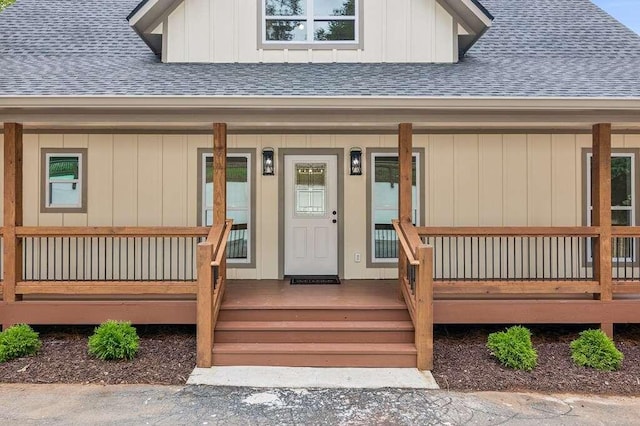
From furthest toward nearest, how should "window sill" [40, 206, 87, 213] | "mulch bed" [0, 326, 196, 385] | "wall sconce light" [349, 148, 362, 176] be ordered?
1. "wall sconce light" [349, 148, 362, 176]
2. "window sill" [40, 206, 87, 213]
3. "mulch bed" [0, 326, 196, 385]

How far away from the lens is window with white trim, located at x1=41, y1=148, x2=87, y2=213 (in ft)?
23.6

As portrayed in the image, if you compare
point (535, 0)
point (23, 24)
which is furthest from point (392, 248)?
point (23, 24)

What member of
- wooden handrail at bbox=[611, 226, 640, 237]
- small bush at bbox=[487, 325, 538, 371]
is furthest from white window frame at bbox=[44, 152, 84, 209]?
wooden handrail at bbox=[611, 226, 640, 237]

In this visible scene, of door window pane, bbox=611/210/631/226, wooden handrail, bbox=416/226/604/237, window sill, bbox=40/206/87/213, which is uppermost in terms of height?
window sill, bbox=40/206/87/213

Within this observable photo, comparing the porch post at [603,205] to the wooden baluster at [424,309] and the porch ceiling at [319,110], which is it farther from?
the wooden baluster at [424,309]

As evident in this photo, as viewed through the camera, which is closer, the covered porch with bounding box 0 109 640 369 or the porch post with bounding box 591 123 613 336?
the covered porch with bounding box 0 109 640 369

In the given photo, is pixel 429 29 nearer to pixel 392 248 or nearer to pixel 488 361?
pixel 392 248

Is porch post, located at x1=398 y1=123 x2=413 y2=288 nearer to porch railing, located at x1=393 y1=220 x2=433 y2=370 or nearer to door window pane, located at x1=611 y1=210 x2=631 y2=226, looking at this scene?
porch railing, located at x1=393 y1=220 x2=433 y2=370

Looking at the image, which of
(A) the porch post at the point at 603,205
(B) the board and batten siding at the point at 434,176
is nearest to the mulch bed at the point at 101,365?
(B) the board and batten siding at the point at 434,176

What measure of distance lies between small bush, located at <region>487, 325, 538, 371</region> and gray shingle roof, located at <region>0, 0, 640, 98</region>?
2726mm

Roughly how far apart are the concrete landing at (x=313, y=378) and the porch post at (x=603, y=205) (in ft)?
8.38

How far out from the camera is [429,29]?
22.3 feet

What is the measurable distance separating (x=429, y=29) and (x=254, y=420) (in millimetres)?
5740

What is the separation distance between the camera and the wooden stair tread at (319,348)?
488cm
